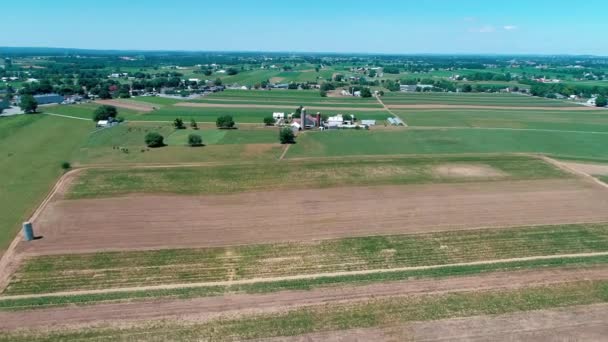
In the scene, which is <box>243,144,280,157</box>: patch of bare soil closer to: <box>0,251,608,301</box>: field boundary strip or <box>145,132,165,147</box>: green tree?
<box>145,132,165,147</box>: green tree

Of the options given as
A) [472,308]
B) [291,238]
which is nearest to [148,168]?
[291,238]

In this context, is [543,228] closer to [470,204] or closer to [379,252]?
[470,204]

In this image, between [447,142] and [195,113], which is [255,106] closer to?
[195,113]

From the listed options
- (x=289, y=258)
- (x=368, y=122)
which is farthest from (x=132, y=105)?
(x=289, y=258)

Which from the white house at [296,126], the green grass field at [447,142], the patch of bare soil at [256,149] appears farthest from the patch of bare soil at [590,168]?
the white house at [296,126]

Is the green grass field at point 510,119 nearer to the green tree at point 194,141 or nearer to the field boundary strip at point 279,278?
the green tree at point 194,141

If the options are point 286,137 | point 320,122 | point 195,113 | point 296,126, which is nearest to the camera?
point 286,137

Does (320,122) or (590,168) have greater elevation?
(320,122)
